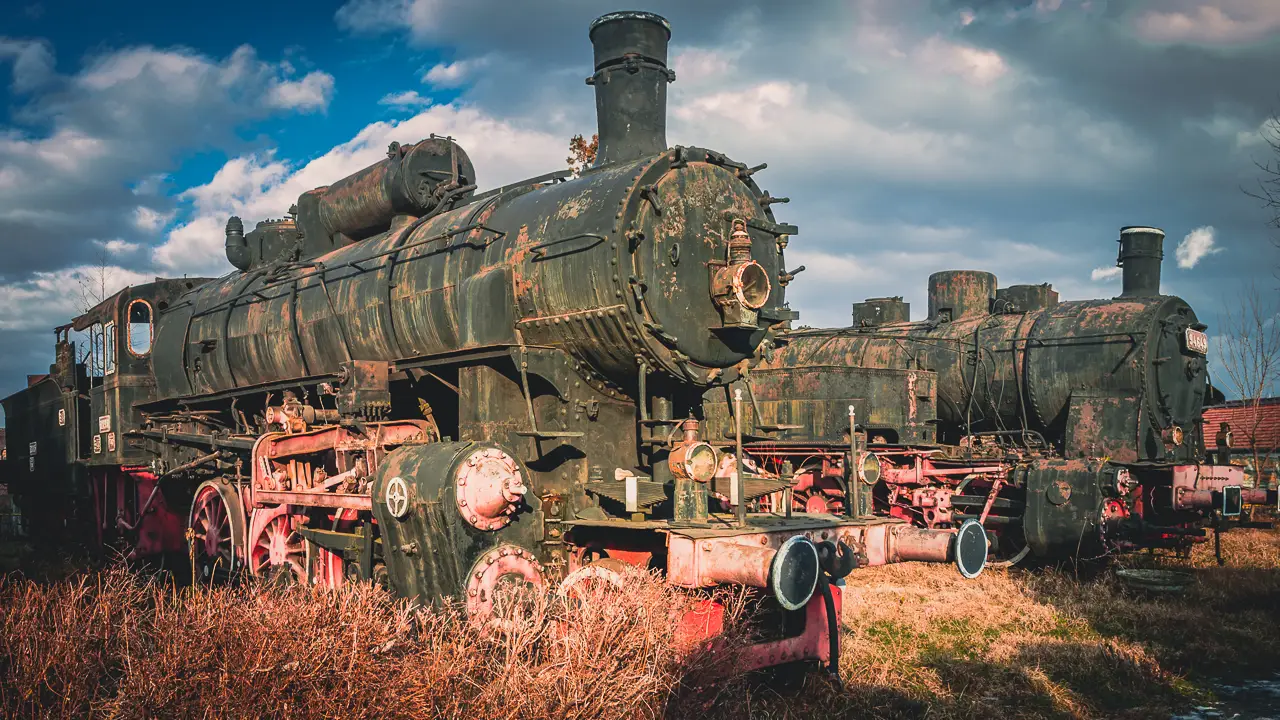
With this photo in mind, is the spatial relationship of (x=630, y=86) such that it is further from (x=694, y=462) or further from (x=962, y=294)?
(x=962, y=294)

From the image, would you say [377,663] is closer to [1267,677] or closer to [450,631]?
[450,631]

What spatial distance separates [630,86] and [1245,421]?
935 inches

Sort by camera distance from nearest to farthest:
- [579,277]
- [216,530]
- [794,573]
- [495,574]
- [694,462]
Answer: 1. [794,573]
2. [694,462]
3. [495,574]
4. [579,277]
5. [216,530]

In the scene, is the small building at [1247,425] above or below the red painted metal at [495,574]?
below

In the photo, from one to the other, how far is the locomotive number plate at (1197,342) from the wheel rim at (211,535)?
1248cm

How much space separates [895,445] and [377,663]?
9.54 m

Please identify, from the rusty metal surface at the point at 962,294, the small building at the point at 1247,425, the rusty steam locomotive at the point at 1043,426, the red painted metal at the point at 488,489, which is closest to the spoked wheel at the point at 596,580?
the red painted metal at the point at 488,489

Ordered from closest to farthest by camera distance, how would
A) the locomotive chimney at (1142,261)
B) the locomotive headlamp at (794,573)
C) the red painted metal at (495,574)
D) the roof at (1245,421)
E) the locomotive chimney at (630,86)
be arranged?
the locomotive headlamp at (794,573) < the red painted metal at (495,574) < the locomotive chimney at (630,86) < the locomotive chimney at (1142,261) < the roof at (1245,421)

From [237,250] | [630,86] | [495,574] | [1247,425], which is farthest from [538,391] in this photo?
[1247,425]

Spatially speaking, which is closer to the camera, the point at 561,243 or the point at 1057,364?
the point at 561,243

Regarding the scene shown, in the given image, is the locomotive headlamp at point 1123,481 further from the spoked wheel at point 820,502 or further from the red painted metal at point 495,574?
the red painted metal at point 495,574

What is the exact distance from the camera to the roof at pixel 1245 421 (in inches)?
987

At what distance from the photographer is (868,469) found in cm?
746

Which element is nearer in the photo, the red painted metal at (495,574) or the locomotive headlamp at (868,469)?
the red painted metal at (495,574)
